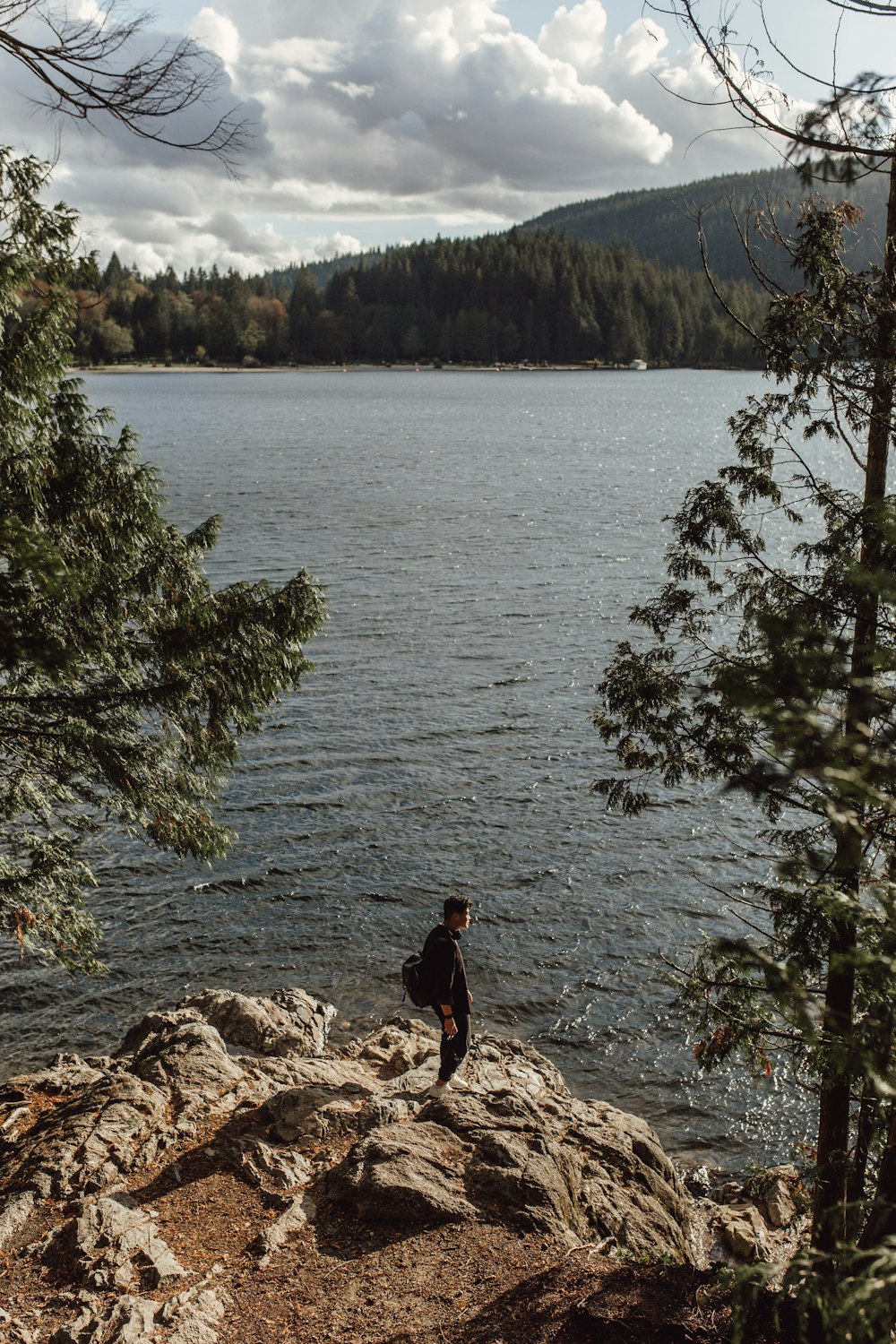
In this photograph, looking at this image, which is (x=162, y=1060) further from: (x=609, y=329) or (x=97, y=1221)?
(x=609, y=329)

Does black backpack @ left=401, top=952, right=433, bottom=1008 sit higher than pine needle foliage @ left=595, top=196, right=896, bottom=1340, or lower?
lower

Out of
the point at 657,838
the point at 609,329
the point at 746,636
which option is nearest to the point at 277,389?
the point at 609,329

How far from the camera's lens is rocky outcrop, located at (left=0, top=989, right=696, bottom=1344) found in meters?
7.26

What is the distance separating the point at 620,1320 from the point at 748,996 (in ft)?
6.95

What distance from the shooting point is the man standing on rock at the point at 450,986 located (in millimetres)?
9422

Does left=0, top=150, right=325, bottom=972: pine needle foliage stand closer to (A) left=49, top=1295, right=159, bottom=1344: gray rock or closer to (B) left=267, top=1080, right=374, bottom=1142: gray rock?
(B) left=267, top=1080, right=374, bottom=1142: gray rock

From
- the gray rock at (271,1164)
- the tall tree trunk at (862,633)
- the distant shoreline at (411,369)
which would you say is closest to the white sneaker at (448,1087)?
the gray rock at (271,1164)

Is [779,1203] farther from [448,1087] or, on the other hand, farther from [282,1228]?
[282,1228]

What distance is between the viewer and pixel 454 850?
17969 mm

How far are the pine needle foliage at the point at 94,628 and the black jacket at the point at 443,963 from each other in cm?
277

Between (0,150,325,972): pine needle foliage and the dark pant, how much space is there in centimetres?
312

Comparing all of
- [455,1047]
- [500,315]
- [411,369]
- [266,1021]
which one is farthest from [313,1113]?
[411,369]

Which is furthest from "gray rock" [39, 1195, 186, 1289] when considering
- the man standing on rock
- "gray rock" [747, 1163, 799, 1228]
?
"gray rock" [747, 1163, 799, 1228]

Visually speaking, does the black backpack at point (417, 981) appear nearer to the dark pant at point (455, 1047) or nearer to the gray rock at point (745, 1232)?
the dark pant at point (455, 1047)
